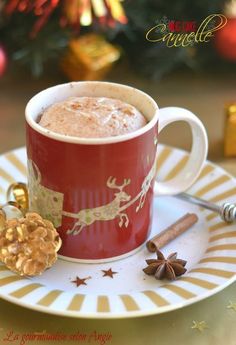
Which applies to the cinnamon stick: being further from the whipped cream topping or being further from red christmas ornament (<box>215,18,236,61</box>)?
red christmas ornament (<box>215,18,236,61</box>)

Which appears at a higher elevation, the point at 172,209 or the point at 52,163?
the point at 52,163

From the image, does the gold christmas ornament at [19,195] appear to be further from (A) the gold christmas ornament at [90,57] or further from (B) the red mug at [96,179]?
(A) the gold christmas ornament at [90,57]

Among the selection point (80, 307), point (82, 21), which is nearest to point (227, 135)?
point (82, 21)

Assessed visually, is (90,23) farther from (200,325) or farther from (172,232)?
(200,325)

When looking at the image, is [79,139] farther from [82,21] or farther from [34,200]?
[82,21]

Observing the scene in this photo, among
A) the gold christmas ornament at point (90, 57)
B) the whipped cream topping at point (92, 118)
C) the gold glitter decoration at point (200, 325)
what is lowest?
the gold glitter decoration at point (200, 325)

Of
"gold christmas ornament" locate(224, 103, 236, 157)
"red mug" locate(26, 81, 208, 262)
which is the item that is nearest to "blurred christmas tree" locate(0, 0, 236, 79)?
"gold christmas ornament" locate(224, 103, 236, 157)

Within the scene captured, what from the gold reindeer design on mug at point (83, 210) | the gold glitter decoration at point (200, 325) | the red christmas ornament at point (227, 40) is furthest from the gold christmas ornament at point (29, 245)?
the red christmas ornament at point (227, 40)
